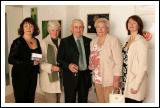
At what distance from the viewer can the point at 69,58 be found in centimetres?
199

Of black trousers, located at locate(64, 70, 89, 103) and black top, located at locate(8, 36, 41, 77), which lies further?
black trousers, located at locate(64, 70, 89, 103)

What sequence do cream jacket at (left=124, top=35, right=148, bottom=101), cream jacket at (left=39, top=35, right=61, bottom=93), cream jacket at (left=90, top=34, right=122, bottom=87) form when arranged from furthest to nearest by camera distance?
1. cream jacket at (left=39, top=35, right=61, bottom=93)
2. cream jacket at (left=90, top=34, right=122, bottom=87)
3. cream jacket at (left=124, top=35, right=148, bottom=101)

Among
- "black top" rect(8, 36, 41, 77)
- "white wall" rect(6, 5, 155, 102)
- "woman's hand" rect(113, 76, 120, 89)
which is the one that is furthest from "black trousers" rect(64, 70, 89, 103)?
"white wall" rect(6, 5, 155, 102)

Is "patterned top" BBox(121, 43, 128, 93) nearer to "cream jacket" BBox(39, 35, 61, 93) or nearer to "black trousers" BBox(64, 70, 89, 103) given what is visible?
"black trousers" BBox(64, 70, 89, 103)

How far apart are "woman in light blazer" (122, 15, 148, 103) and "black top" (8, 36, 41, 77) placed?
80cm

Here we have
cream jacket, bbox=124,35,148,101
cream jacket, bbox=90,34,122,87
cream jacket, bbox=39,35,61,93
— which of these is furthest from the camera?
cream jacket, bbox=39,35,61,93

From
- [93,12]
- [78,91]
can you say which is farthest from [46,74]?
[93,12]

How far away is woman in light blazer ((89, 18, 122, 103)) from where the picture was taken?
1.89m

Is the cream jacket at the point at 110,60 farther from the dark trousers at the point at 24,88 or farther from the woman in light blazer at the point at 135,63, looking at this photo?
the dark trousers at the point at 24,88

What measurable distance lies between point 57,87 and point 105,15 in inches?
39.8

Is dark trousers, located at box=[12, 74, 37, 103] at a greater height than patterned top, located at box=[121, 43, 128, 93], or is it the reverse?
patterned top, located at box=[121, 43, 128, 93]

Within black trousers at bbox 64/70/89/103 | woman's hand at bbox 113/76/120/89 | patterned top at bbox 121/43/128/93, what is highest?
patterned top at bbox 121/43/128/93

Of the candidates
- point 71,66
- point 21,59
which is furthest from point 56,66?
point 21,59

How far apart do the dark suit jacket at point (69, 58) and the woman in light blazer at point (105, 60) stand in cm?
7
